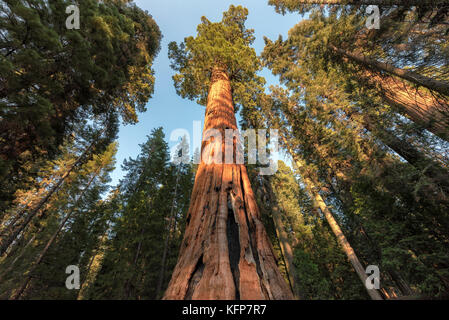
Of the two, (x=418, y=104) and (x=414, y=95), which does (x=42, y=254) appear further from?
(x=414, y=95)

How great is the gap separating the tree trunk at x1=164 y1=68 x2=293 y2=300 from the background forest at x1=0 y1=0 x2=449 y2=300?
0.39 metres

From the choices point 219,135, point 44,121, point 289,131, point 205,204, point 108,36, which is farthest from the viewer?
point 289,131

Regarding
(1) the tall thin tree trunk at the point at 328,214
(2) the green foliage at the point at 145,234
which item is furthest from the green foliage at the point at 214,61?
(2) the green foliage at the point at 145,234

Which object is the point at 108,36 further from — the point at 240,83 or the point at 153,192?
the point at 153,192

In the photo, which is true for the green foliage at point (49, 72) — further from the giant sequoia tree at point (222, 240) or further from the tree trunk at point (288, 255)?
the tree trunk at point (288, 255)

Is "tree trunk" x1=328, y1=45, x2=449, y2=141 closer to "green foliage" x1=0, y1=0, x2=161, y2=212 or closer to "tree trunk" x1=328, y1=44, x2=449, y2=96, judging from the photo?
"tree trunk" x1=328, y1=44, x2=449, y2=96

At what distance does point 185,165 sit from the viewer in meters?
15.9

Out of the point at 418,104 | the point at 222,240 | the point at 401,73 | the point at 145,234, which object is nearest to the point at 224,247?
the point at 222,240

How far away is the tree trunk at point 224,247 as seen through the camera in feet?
3.36

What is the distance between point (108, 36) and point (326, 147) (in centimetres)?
1017

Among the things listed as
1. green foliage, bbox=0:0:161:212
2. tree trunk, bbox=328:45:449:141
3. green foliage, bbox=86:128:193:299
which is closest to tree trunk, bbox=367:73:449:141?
tree trunk, bbox=328:45:449:141

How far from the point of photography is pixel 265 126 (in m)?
10.9

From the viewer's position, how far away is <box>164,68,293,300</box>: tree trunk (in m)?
1.02

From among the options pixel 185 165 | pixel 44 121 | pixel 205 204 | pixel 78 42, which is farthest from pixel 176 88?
pixel 185 165
